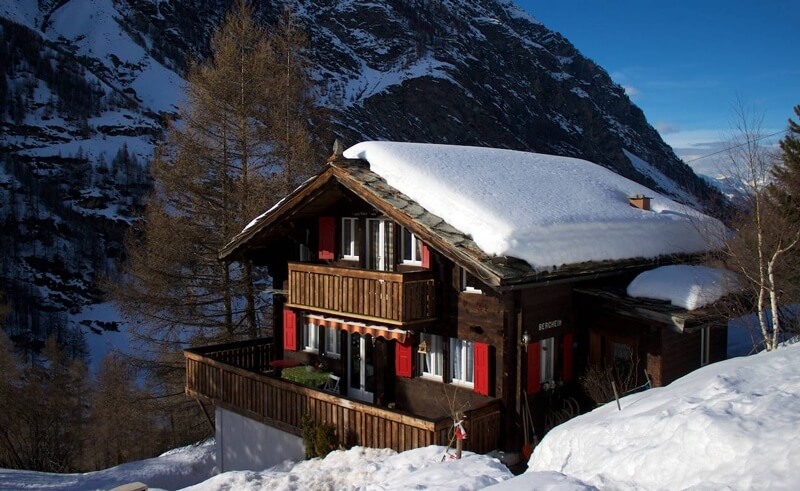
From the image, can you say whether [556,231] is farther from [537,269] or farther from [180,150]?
[180,150]

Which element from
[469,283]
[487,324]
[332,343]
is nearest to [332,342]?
[332,343]

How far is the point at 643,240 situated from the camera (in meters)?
14.4

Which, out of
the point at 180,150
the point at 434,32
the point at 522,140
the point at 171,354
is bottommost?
the point at 171,354

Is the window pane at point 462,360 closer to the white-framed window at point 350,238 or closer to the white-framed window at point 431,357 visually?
the white-framed window at point 431,357

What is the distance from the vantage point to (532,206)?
12.8 m

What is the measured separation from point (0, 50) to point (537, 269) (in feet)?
349

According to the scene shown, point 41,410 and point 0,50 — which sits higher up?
point 0,50

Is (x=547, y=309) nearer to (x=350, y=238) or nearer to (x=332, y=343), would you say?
(x=350, y=238)

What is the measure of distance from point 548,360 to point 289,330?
22.9 feet

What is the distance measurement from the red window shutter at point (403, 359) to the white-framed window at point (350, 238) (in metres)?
2.39

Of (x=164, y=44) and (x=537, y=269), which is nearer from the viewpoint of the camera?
(x=537, y=269)

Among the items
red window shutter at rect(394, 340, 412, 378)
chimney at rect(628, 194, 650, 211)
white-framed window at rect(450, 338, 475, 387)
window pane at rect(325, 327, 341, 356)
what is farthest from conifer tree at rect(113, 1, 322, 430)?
chimney at rect(628, 194, 650, 211)

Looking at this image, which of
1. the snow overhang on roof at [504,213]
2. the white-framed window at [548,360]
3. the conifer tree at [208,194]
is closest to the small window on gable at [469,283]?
the snow overhang on roof at [504,213]

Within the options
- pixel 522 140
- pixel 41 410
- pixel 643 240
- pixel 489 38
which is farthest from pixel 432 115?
pixel 643 240
